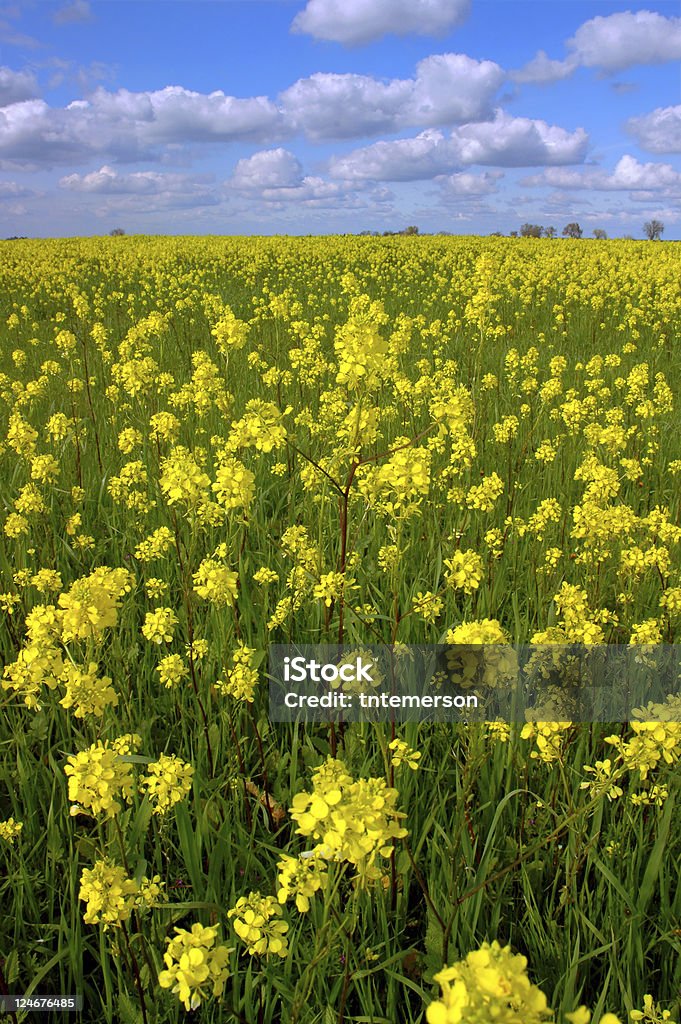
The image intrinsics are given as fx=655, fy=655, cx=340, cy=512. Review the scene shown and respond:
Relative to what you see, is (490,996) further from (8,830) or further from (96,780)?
(8,830)

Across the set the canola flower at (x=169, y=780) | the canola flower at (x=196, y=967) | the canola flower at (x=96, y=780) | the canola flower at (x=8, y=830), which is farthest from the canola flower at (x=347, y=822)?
the canola flower at (x=8, y=830)

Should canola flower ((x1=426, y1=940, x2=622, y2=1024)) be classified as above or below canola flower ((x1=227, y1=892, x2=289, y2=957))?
above

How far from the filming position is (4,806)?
8.66ft

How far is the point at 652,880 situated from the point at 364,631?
1.58 metres

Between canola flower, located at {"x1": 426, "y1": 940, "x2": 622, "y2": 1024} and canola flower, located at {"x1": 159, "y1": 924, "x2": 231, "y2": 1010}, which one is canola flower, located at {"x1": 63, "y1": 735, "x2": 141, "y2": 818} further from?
canola flower, located at {"x1": 426, "y1": 940, "x2": 622, "y2": 1024}

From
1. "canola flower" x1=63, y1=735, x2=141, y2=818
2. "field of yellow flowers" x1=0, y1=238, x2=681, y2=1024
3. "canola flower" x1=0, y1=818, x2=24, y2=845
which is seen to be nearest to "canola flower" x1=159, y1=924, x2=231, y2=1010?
"field of yellow flowers" x1=0, y1=238, x2=681, y2=1024

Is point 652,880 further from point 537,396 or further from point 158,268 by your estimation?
point 158,268

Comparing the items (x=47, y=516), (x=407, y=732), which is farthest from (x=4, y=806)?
(x=47, y=516)

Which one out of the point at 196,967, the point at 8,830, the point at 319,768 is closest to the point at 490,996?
the point at 196,967

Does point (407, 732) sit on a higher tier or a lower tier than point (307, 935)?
higher

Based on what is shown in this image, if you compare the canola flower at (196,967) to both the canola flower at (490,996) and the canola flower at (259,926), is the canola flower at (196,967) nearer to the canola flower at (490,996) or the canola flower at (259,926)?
the canola flower at (259,926)

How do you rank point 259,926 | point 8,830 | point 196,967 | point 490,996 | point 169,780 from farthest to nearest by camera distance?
point 8,830 < point 169,780 < point 259,926 < point 196,967 < point 490,996

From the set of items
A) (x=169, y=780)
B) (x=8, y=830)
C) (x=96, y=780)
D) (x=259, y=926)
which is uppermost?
(x=96, y=780)

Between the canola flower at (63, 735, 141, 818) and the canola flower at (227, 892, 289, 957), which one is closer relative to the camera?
the canola flower at (227, 892, 289, 957)
